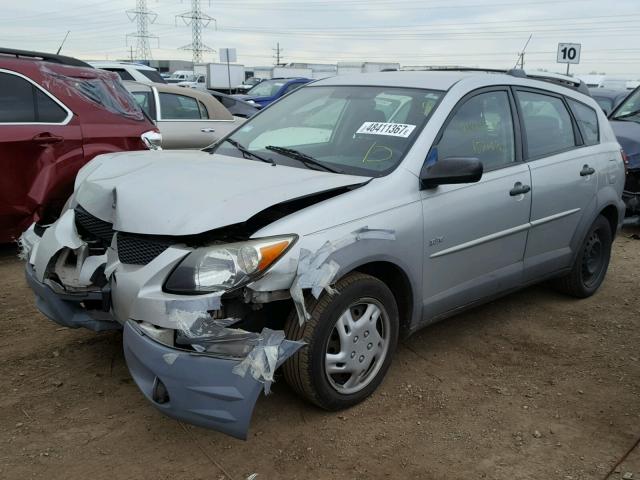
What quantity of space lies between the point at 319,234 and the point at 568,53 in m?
15.9

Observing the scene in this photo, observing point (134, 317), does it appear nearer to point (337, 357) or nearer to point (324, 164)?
point (337, 357)

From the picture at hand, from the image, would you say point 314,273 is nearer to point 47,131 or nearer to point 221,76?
point 47,131

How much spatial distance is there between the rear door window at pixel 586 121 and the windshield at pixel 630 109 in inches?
150

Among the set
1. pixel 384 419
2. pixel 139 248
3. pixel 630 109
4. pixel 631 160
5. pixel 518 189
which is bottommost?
pixel 384 419

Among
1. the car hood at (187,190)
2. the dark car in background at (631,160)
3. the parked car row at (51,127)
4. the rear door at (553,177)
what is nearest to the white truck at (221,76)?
the dark car in background at (631,160)

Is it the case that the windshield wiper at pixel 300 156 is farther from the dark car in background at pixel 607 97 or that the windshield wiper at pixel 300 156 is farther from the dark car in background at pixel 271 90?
the dark car in background at pixel 271 90

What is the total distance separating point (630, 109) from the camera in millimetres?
8594

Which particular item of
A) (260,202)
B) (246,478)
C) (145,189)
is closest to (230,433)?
(246,478)

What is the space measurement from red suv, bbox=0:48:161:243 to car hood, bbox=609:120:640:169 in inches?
216

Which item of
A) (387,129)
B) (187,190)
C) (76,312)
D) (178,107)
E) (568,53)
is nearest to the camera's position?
(187,190)

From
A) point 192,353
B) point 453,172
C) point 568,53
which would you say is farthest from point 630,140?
point 568,53

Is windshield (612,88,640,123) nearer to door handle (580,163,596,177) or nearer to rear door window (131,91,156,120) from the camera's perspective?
door handle (580,163,596,177)

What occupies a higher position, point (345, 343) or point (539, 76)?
point (539, 76)

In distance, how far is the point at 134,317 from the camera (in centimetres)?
277
